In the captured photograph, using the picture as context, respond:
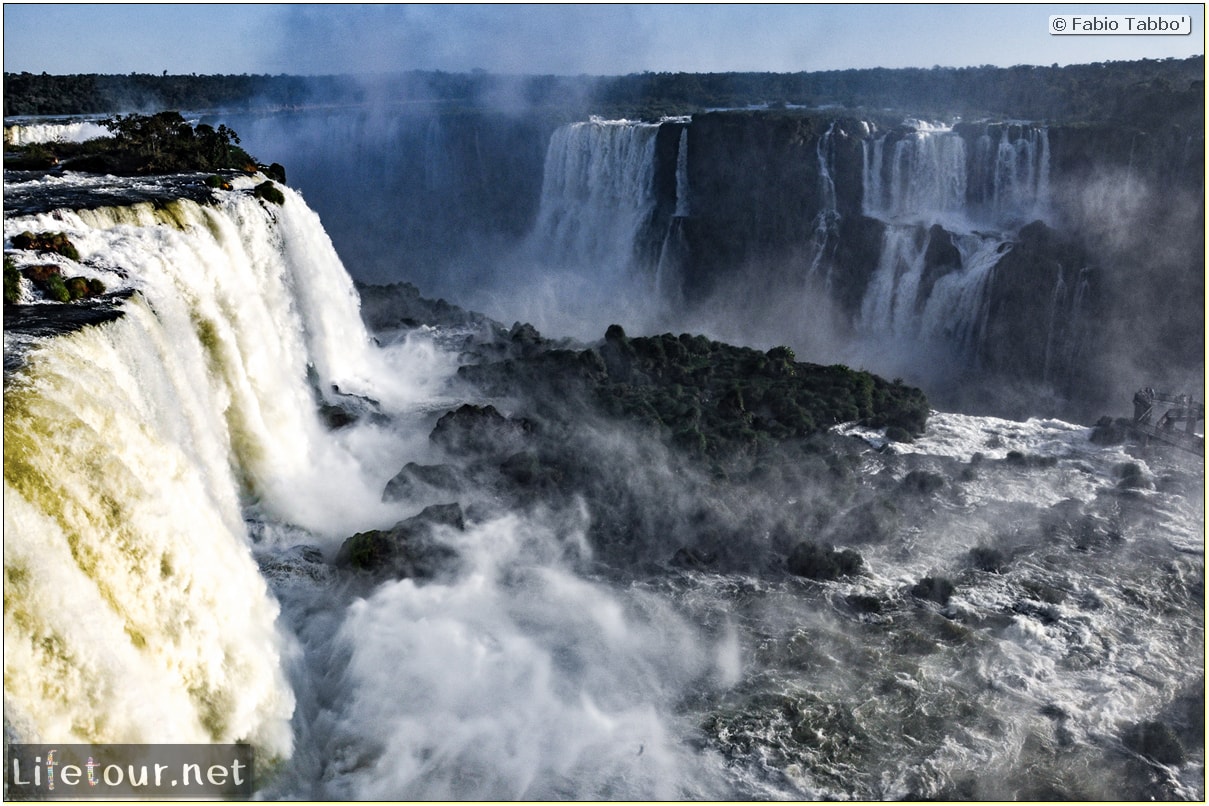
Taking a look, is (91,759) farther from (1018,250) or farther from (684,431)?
(1018,250)

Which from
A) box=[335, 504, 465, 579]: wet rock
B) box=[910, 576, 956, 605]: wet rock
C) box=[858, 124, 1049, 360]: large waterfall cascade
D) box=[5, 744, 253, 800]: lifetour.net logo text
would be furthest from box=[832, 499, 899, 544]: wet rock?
box=[858, 124, 1049, 360]: large waterfall cascade

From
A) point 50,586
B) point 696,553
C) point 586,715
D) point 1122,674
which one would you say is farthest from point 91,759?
point 1122,674

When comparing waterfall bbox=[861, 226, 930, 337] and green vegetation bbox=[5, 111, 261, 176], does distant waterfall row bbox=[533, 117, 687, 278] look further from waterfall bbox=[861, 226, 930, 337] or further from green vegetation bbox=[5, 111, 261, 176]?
green vegetation bbox=[5, 111, 261, 176]

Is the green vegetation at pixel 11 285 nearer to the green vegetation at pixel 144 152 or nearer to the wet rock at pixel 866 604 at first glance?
the green vegetation at pixel 144 152

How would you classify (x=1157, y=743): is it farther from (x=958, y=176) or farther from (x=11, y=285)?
(x=958, y=176)

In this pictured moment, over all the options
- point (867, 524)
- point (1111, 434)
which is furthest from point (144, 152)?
point (1111, 434)
